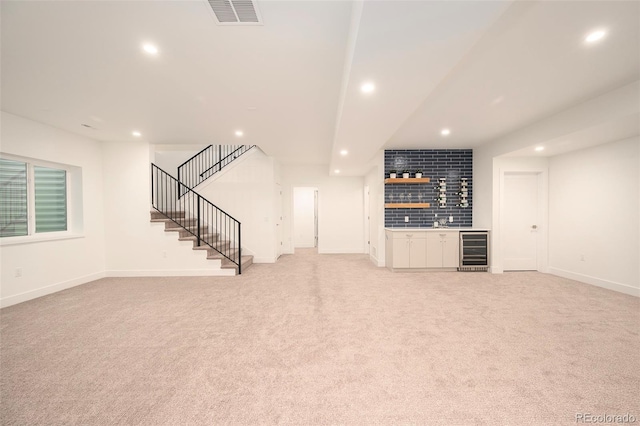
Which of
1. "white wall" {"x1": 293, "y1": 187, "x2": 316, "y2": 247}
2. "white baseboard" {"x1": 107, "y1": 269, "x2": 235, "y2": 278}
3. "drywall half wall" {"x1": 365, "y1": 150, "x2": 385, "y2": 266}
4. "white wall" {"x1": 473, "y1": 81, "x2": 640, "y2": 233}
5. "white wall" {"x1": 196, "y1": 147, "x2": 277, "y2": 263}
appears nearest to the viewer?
"white wall" {"x1": 473, "y1": 81, "x2": 640, "y2": 233}

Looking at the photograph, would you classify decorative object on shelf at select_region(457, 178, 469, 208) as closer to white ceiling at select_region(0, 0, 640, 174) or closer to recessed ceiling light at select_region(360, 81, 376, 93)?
white ceiling at select_region(0, 0, 640, 174)

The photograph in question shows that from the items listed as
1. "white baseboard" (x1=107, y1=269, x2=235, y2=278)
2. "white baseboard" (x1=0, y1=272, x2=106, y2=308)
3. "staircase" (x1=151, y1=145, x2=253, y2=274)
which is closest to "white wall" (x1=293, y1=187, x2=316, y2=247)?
"staircase" (x1=151, y1=145, x2=253, y2=274)

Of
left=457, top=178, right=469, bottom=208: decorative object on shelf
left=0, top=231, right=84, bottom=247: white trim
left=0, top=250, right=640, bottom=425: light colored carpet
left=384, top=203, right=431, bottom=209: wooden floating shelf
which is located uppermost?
left=457, top=178, right=469, bottom=208: decorative object on shelf

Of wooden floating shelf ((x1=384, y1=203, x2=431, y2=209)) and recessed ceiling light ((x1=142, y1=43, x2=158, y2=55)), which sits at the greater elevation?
recessed ceiling light ((x1=142, y1=43, x2=158, y2=55))

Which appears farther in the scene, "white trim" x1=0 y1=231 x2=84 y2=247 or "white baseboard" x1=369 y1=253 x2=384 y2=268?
"white baseboard" x1=369 y1=253 x2=384 y2=268

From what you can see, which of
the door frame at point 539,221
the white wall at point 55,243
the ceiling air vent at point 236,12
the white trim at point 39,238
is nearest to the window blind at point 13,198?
the white trim at point 39,238

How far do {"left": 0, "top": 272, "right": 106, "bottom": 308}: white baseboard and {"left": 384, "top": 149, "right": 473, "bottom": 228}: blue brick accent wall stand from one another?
21.2ft

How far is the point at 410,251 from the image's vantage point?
5.43 m

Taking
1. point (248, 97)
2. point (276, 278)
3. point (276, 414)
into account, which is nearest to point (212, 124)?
point (248, 97)

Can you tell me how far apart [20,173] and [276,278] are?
15.2ft

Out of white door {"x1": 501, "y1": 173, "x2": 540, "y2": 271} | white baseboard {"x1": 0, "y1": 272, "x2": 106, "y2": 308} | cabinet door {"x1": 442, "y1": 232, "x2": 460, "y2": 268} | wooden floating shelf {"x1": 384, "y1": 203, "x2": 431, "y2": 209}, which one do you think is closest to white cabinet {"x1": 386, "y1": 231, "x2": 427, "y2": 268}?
cabinet door {"x1": 442, "y1": 232, "x2": 460, "y2": 268}

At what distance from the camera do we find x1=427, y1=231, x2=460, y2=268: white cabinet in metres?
5.41

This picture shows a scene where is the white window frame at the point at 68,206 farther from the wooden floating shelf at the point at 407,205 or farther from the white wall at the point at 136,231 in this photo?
the wooden floating shelf at the point at 407,205

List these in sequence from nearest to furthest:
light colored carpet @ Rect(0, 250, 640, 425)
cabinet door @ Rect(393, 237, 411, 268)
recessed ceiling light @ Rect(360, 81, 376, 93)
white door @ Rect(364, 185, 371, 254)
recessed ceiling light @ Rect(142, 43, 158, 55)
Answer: light colored carpet @ Rect(0, 250, 640, 425) → recessed ceiling light @ Rect(142, 43, 158, 55) → recessed ceiling light @ Rect(360, 81, 376, 93) → cabinet door @ Rect(393, 237, 411, 268) → white door @ Rect(364, 185, 371, 254)
